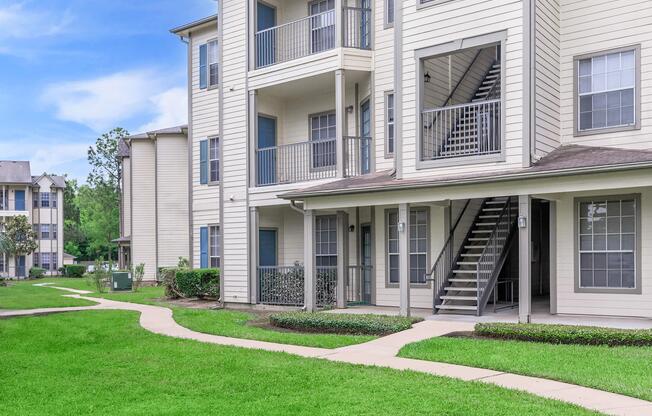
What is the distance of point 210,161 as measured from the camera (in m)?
21.5

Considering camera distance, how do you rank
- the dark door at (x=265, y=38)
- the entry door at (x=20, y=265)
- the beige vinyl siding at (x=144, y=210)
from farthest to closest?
the entry door at (x=20, y=265) → the beige vinyl siding at (x=144, y=210) → the dark door at (x=265, y=38)

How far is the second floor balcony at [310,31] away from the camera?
16.6 m

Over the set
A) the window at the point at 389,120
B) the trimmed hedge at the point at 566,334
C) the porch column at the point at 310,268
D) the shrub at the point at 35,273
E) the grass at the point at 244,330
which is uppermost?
the window at the point at 389,120

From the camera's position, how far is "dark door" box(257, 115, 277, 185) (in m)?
A: 18.1

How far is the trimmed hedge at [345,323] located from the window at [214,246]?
334 inches

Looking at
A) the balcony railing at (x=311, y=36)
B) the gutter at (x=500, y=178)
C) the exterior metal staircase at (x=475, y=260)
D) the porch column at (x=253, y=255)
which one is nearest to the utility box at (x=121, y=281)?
the porch column at (x=253, y=255)

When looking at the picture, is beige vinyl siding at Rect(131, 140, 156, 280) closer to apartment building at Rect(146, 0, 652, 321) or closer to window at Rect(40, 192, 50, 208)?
apartment building at Rect(146, 0, 652, 321)

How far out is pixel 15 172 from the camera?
52.4 m

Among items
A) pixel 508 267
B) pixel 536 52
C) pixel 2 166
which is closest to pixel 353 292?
pixel 508 267

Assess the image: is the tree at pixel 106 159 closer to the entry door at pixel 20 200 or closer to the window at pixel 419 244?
the entry door at pixel 20 200

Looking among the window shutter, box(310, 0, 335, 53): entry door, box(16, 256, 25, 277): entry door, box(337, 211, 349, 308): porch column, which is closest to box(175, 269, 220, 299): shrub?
the window shutter

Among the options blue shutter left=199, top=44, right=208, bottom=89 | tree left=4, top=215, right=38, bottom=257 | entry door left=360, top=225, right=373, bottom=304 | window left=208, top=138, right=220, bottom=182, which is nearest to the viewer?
entry door left=360, top=225, right=373, bottom=304

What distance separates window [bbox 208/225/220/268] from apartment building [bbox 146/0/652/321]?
0.09 meters

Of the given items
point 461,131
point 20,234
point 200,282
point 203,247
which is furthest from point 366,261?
point 20,234
